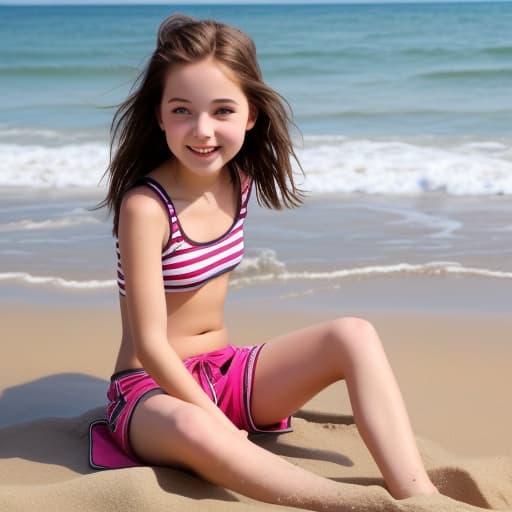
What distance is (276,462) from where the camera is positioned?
2.39 metres

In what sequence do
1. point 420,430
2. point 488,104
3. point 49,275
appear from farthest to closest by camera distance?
point 488,104 < point 49,275 < point 420,430

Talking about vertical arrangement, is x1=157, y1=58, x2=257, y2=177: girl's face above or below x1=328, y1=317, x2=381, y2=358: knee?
above

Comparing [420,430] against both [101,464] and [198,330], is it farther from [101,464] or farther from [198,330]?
[101,464]

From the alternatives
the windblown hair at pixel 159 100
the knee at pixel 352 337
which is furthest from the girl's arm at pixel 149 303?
the knee at pixel 352 337

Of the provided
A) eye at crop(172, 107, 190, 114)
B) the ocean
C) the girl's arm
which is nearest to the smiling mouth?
eye at crop(172, 107, 190, 114)

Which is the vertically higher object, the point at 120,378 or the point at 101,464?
the point at 120,378

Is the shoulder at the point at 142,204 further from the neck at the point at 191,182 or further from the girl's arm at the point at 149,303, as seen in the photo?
the neck at the point at 191,182

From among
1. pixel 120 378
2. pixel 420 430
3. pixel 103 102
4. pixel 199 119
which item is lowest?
pixel 420 430

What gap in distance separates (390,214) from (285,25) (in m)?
27.2

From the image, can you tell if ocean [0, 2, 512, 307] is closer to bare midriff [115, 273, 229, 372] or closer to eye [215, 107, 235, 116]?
eye [215, 107, 235, 116]

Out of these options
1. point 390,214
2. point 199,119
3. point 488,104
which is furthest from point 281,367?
point 488,104

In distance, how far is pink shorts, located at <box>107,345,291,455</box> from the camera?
110 inches

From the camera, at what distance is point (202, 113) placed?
275cm

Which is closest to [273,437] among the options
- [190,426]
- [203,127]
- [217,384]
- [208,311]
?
[217,384]
